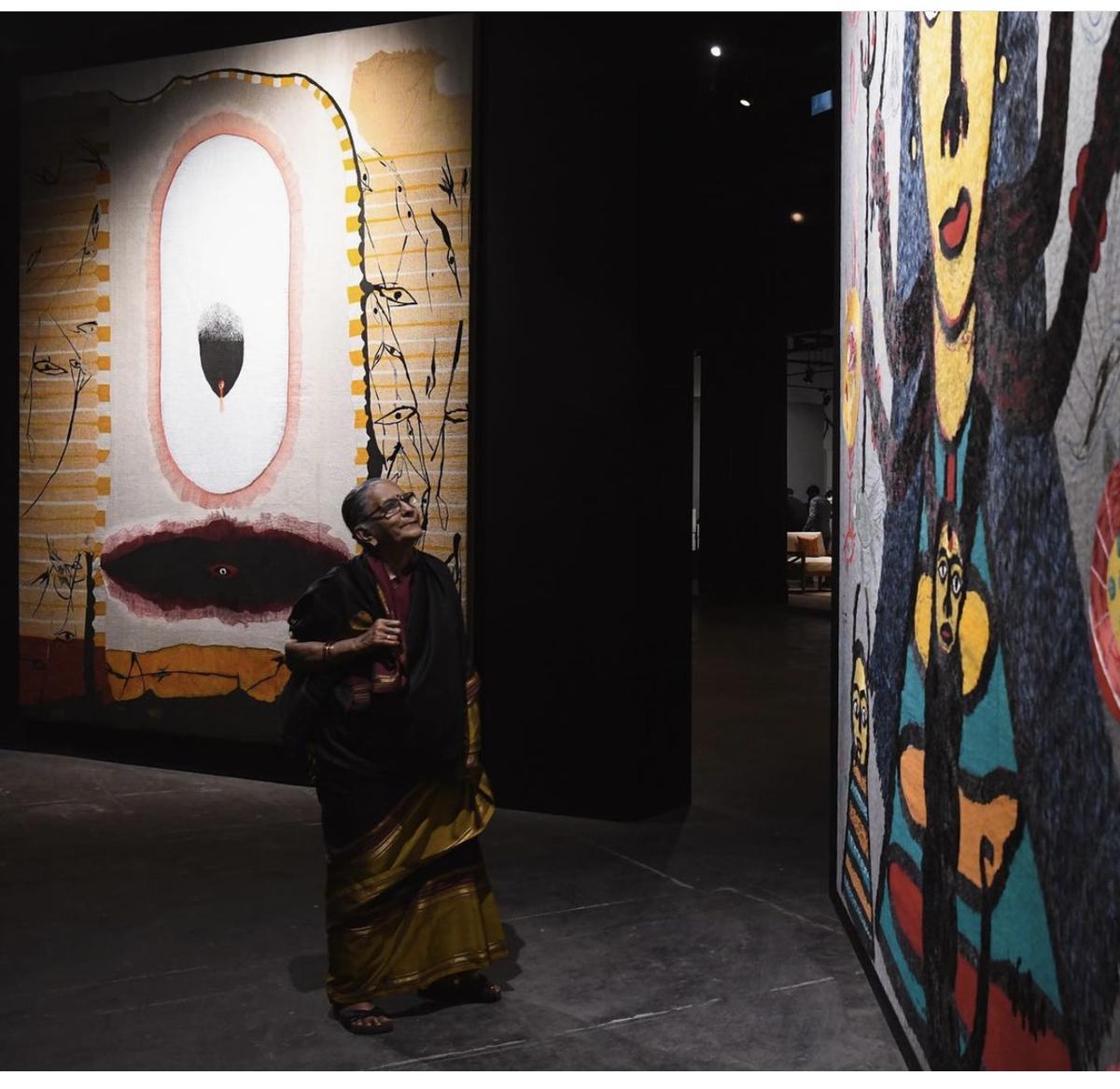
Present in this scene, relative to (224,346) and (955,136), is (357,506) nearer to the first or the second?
(955,136)

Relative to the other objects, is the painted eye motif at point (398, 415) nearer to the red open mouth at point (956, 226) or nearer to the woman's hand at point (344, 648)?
the woman's hand at point (344, 648)

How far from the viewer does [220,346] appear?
678 cm

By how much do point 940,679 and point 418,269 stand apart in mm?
4166

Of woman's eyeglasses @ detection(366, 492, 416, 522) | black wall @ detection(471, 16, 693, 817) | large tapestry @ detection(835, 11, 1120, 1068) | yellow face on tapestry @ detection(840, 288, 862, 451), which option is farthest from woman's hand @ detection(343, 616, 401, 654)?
black wall @ detection(471, 16, 693, 817)

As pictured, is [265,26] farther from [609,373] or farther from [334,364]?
[609,373]

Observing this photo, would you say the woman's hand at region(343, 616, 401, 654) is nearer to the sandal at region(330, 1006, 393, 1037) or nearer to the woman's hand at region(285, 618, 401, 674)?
the woman's hand at region(285, 618, 401, 674)

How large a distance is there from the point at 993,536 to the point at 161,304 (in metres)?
5.55

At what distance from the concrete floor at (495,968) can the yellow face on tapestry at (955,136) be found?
77.4 inches

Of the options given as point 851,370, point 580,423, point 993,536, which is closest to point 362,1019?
point 993,536

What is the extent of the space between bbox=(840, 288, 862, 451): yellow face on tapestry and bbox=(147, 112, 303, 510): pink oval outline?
3.21 metres

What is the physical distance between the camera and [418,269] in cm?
629

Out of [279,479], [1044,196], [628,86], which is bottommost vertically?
[279,479]

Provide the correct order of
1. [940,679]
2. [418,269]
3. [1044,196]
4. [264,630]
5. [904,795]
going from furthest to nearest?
[264,630] < [418,269] < [904,795] < [940,679] < [1044,196]

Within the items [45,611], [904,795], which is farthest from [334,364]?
[904,795]
